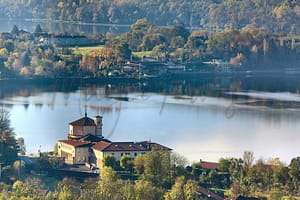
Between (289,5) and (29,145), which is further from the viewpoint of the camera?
(289,5)

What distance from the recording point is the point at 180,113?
16859mm

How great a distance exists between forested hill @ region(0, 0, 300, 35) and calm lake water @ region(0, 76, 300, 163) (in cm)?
1306

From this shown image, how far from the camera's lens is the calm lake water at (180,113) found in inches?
530

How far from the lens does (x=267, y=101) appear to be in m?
19.5

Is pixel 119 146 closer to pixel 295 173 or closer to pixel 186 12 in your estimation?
pixel 295 173

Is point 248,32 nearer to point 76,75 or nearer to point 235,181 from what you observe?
point 76,75

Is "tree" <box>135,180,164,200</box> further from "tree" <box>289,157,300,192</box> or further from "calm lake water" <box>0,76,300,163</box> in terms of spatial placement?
"calm lake water" <box>0,76,300,163</box>

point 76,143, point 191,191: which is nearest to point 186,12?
point 76,143

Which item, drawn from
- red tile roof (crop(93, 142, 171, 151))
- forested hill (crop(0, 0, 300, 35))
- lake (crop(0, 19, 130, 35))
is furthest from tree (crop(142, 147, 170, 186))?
forested hill (crop(0, 0, 300, 35))

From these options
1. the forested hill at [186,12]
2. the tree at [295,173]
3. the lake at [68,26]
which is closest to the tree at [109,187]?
the tree at [295,173]

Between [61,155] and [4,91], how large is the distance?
27.3 ft

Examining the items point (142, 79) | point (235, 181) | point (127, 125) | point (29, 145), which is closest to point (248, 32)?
point (142, 79)

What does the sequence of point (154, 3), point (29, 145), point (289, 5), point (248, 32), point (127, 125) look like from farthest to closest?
point (154, 3) → point (289, 5) → point (248, 32) → point (127, 125) → point (29, 145)

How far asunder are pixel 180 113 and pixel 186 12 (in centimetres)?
2377
